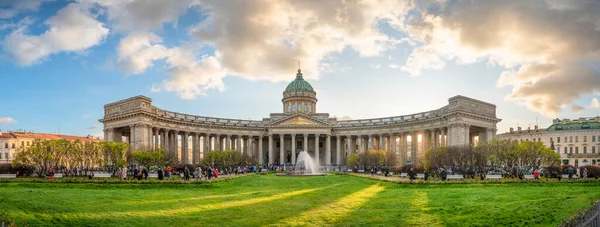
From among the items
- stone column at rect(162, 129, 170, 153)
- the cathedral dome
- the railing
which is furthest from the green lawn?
the cathedral dome

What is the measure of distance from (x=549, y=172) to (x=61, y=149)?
49.1 meters

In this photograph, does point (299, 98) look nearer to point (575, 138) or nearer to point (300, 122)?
point (300, 122)

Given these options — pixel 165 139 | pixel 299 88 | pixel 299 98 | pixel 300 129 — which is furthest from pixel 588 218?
pixel 299 88

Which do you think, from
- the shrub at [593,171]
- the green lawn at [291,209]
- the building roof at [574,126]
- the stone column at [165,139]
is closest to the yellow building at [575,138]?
the building roof at [574,126]

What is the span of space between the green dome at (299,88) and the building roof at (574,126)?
6127 cm

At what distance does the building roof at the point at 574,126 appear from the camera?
9012 centimetres

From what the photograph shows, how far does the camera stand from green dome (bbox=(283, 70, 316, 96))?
4134 inches

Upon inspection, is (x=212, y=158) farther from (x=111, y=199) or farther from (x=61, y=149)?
(x=111, y=199)

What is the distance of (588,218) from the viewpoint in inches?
424

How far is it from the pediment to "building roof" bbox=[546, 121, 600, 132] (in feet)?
190

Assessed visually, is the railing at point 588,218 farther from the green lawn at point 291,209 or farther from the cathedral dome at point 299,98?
the cathedral dome at point 299,98

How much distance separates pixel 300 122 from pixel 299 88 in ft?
64.6

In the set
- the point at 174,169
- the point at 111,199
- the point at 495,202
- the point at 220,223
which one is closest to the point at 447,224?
the point at 495,202

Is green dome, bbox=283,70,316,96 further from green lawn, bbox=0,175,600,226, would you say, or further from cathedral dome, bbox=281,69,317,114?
green lawn, bbox=0,175,600,226
